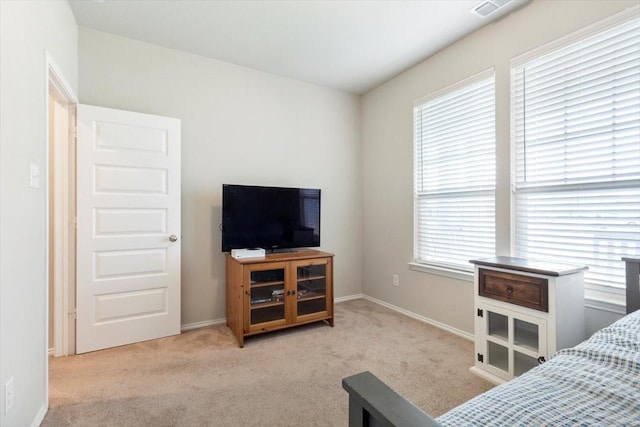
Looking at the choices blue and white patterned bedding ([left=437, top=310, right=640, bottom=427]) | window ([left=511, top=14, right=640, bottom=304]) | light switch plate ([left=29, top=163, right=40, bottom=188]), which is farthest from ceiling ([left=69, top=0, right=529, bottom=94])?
blue and white patterned bedding ([left=437, top=310, right=640, bottom=427])

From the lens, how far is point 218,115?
317 centimetres

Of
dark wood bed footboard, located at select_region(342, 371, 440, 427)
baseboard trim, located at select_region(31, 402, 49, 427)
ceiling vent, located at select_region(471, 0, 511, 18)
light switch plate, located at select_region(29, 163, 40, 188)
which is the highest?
ceiling vent, located at select_region(471, 0, 511, 18)

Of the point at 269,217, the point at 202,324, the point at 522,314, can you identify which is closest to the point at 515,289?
the point at 522,314

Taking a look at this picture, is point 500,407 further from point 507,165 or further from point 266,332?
point 266,332

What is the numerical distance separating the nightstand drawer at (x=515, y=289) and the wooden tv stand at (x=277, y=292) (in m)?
1.43

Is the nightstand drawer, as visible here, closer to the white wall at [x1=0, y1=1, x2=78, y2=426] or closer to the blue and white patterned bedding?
the blue and white patterned bedding

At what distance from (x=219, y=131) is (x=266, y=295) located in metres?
1.74

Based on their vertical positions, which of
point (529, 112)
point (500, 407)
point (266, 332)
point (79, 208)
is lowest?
point (266, 332)

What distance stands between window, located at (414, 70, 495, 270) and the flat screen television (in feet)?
3.83

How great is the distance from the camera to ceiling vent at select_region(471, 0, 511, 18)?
2.25 meters

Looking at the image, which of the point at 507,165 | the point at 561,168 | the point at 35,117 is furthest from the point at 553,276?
the point at 35,117

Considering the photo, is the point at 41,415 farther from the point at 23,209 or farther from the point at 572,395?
the point at 572,395

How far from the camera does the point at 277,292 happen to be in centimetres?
286

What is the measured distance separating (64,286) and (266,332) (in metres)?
1.69
